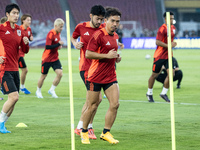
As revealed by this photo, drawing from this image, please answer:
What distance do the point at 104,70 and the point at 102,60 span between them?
0.53 ft

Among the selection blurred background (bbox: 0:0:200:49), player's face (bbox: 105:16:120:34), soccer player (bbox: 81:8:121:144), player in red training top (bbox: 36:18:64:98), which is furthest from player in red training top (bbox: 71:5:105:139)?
blurred background (bbox: 0:0:200:49)

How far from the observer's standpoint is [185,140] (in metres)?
7.78

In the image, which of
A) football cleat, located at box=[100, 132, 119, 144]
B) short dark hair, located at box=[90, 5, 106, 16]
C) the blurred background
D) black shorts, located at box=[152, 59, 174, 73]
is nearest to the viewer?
football cleat, located at box=[100, 132, 119, 144]

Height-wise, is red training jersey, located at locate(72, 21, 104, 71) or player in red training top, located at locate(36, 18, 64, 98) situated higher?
red training jersey, located at locate(72, 21, 104, 71)

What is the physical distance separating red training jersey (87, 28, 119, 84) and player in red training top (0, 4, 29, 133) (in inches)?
62.9

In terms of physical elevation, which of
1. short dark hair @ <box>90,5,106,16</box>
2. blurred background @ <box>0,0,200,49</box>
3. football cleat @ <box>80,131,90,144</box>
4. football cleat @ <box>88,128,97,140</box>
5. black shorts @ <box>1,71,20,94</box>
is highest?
short dark hair @ <box>90,5,106,16</box>

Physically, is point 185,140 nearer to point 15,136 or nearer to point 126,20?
point 15,136

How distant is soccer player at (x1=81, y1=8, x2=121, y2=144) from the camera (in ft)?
24.4

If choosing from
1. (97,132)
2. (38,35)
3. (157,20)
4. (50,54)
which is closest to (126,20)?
(157,20)

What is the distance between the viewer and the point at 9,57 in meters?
8.58

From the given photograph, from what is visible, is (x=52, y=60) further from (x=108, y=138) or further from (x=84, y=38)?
(x=108, y=138)

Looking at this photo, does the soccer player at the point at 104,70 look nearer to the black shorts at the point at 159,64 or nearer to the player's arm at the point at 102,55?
the player's arm at the point at 102,55

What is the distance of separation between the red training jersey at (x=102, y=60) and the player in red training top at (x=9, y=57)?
5.25 feet

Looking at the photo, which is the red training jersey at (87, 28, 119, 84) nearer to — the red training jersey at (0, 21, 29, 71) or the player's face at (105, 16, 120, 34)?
the player's face at (105, 16, 120, 34)
